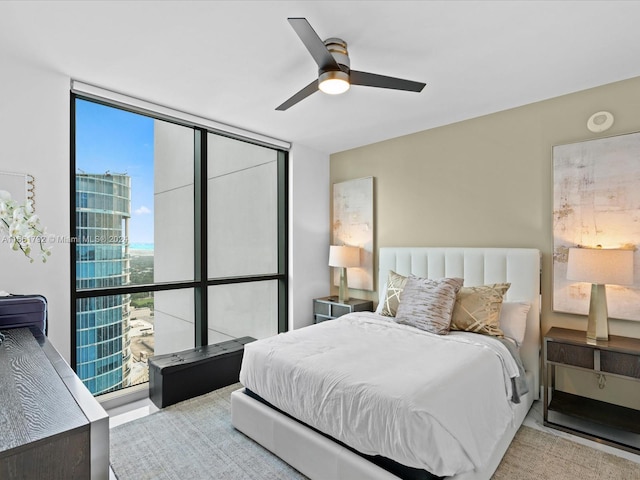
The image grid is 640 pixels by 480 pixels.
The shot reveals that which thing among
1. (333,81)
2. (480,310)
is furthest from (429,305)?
(333,81)

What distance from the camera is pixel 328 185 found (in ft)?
16.1

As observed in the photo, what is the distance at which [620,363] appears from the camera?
91.7 inches

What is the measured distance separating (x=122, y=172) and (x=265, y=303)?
7.34 ft

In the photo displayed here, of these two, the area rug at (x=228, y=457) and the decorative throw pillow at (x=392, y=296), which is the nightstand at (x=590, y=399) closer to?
the area rug at (x=228, y=457)

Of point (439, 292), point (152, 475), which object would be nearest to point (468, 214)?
point (439, 292)

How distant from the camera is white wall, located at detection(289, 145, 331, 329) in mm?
4477

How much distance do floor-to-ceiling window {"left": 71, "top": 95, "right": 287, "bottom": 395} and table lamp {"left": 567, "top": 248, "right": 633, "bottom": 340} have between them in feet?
10.1

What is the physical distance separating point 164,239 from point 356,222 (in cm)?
229

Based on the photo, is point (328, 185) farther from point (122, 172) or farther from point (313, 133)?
point (122, 172)

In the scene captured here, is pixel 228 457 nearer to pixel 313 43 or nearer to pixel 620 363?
pixel 313 43

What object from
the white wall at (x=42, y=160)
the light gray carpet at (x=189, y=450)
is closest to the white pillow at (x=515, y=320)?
the light gray carpet at (x=189, y=450)

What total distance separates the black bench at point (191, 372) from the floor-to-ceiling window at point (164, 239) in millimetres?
492

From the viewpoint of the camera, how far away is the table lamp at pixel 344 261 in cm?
430

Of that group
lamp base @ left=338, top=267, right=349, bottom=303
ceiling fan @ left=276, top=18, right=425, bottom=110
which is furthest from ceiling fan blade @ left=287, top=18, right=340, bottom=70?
lamp base @ left=338, top=267, right=349, bottom=303
